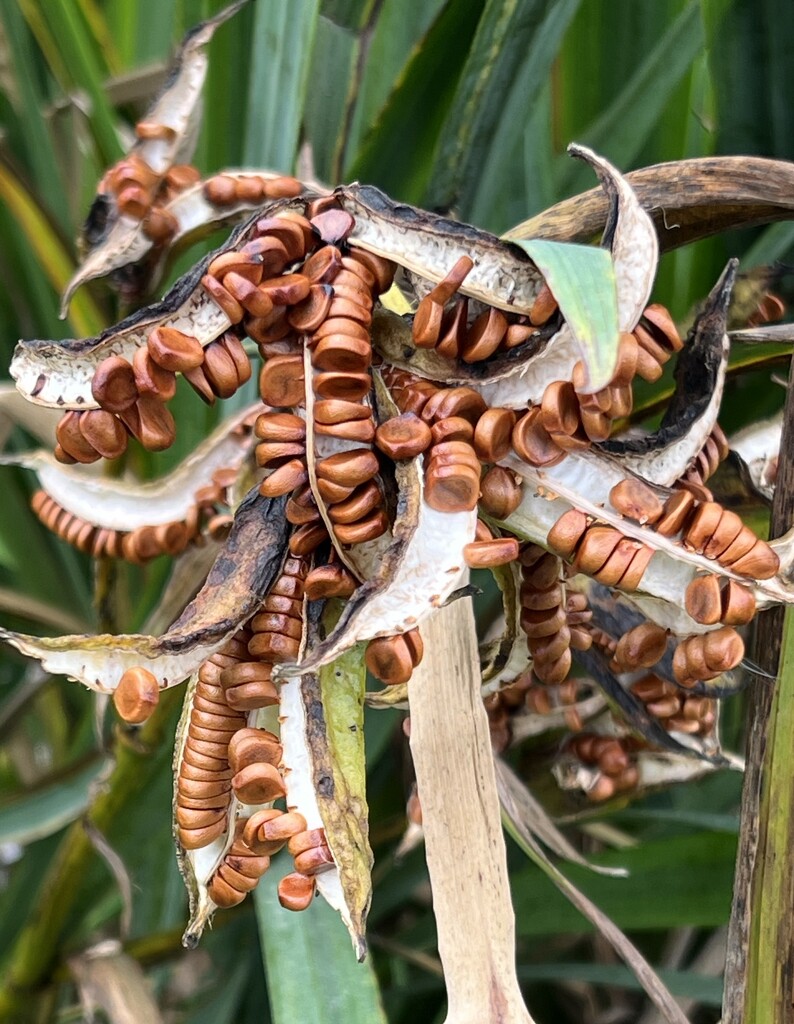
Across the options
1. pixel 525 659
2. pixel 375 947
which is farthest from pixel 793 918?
pixel 375 947

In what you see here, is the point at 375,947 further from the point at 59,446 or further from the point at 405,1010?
the point at 59,446

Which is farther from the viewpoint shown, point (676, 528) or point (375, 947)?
point (375, 947)

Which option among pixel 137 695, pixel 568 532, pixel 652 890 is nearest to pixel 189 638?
pixel 137 695

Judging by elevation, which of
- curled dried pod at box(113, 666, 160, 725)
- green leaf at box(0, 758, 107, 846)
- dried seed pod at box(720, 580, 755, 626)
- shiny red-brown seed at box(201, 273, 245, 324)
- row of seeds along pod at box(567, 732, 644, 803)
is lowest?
green leaf at box(0, 758, 107, 846)

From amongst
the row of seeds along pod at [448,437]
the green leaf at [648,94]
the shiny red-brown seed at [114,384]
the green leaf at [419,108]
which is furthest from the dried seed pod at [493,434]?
the green leaf at [648,94]

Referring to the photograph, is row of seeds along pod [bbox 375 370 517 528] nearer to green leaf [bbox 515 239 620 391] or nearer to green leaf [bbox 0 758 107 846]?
green leaf [bbox 515 239 620 391]

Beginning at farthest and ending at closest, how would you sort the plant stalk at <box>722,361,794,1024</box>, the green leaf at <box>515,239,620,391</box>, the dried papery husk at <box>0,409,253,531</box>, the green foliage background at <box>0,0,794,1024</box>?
the green foliage background at <box>0,0,794,1024</box> → the dried papery husk at <box>0,409,253,531</box> → the plant stalk at <box>722,361,794,1024</box> → the green leaf at <box>515,239,620,391</box>

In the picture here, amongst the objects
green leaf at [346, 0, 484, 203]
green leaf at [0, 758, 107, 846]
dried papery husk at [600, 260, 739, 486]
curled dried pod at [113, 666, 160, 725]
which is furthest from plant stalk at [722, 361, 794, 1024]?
green leaf at [0, 758, 107, 846]
